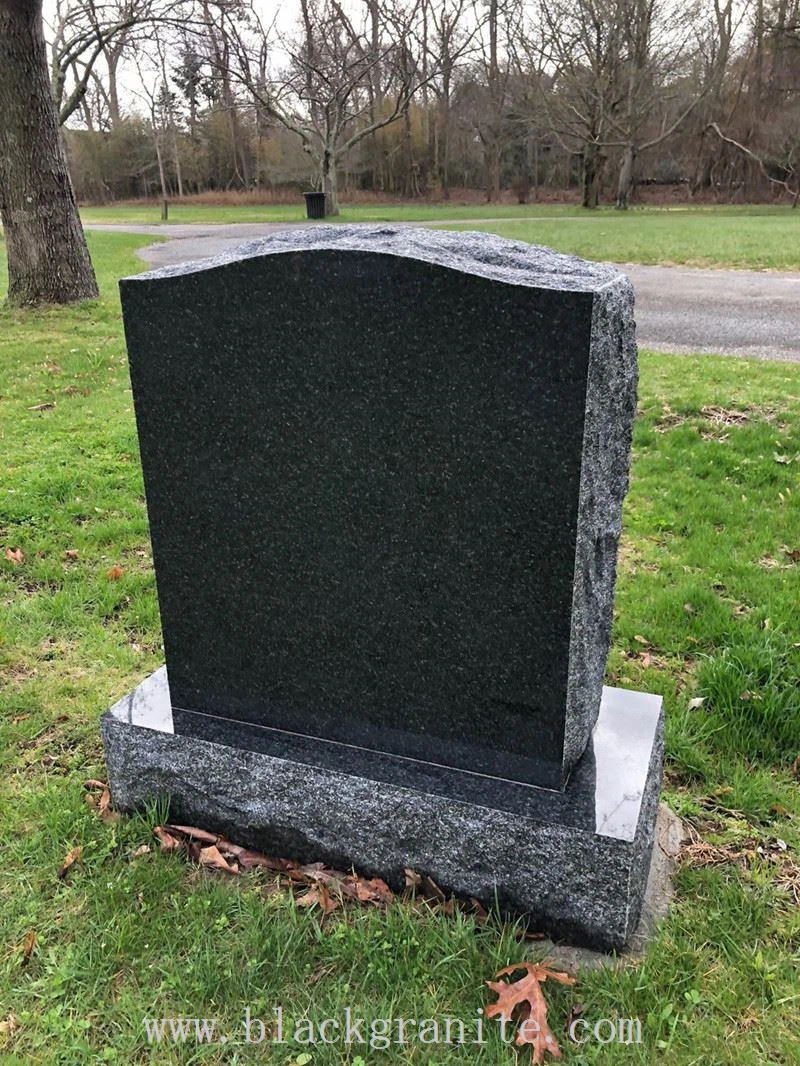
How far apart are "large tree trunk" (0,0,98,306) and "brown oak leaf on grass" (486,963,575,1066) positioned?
982 cm

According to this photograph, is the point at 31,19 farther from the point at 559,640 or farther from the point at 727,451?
the point at 559,640

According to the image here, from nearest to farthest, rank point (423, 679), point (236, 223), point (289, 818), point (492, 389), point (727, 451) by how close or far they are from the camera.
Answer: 1. point (492, 389)
2. point (423, 679)
3. point (289, 818)
4. point (727, 451)
5. point (236, 223)

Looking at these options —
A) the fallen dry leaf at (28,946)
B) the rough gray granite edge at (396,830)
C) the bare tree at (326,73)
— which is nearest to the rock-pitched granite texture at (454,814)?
the rough gray granite edge at (396,830)

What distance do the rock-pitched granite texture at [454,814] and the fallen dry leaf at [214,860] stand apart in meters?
0.08

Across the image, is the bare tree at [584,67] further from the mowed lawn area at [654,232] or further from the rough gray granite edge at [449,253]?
the rough gray granite edge at [449,253]

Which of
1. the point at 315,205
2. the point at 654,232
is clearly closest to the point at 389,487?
the point at 654,232

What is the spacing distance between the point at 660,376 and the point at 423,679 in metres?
5.46

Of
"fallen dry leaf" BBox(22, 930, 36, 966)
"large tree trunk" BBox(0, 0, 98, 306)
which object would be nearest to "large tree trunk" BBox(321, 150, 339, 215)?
"large tree trunk" BBox(0, 0, 98, 306)

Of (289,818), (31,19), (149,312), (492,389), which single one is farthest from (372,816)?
(31,19)

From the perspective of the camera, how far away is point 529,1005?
1.92 meters

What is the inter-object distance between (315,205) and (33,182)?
23445mm

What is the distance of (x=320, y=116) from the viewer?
32.9 metres

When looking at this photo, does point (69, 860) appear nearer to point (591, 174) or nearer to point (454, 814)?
point (454, 814)

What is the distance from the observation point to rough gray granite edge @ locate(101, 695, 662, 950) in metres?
2.04
